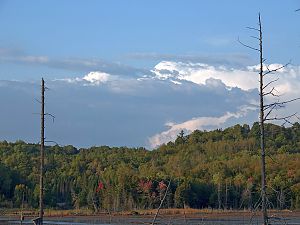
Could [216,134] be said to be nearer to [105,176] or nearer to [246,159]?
[246,159]

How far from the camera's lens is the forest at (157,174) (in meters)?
86.6

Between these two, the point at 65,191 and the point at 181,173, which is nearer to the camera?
the point at 65,191

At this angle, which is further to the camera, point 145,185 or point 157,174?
point 157,174

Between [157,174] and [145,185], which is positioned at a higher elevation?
[157,174]

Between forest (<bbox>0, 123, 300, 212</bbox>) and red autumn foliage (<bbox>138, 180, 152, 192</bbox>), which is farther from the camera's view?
forest (<bbox>0, 123, 300, 212</bbox>)

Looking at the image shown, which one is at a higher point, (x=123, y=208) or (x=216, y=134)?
(x=216, y=134)

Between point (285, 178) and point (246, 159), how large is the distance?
65.5 feet

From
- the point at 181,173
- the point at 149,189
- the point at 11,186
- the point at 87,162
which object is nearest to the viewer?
the point at 149,189

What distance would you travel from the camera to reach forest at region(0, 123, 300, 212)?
284 ft

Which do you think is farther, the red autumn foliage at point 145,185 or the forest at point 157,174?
the forest at point 157,174

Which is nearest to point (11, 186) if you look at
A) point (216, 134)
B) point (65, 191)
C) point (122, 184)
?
point (65, 191)

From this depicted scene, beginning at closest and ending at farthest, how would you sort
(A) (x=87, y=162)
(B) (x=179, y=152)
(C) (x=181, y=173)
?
1. (C) (x=181, y=173)
2. (A) (x=87, y=162)
3. (B) (x=179, y=152)

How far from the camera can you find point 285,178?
3725 inches

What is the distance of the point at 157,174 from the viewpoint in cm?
9931
